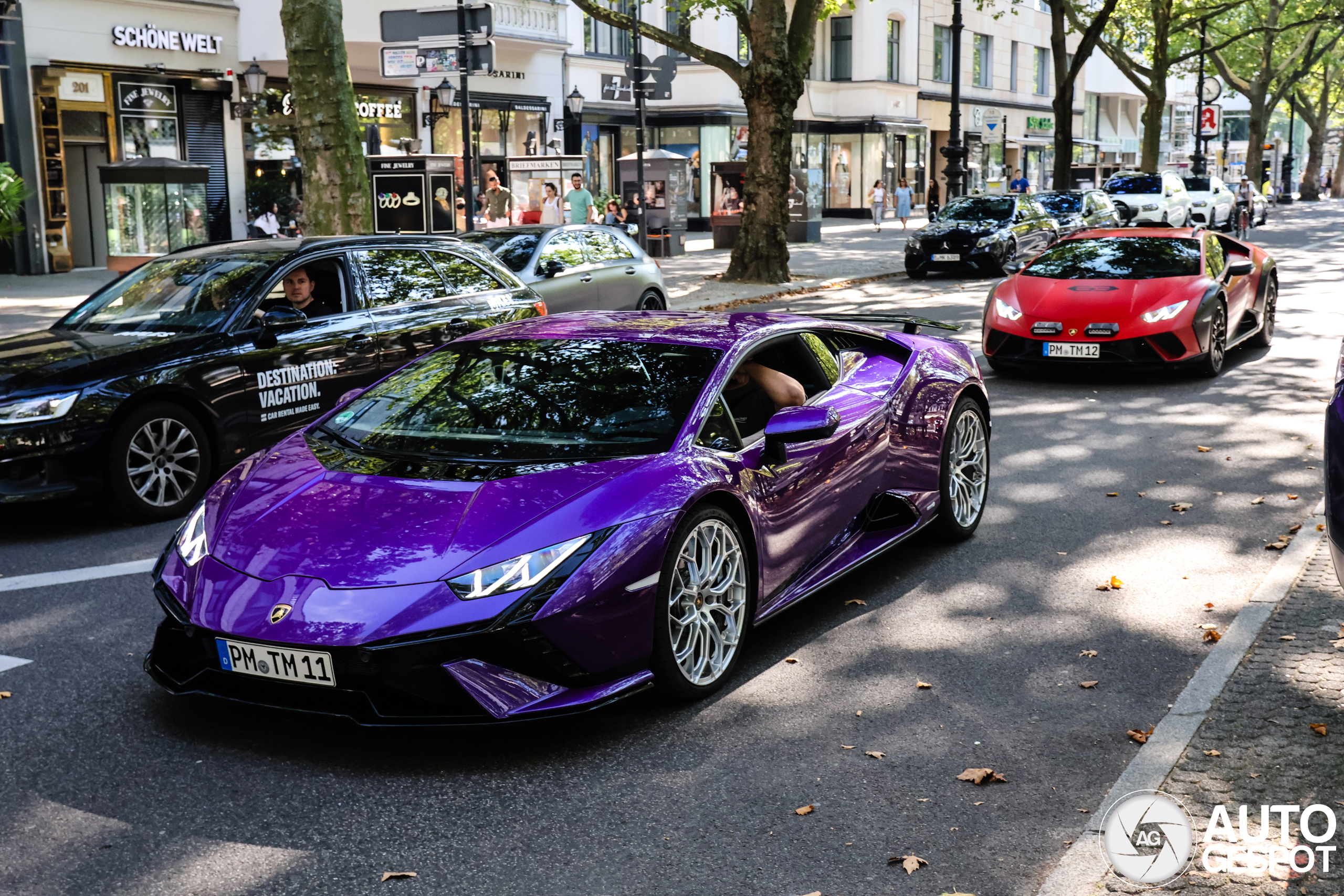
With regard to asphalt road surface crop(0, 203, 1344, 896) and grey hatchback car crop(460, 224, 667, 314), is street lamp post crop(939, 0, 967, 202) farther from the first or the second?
asphalt road surface crop(0, 203, 1344, 896)

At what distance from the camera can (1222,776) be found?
404cm

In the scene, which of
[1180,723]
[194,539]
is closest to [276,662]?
[194,539]

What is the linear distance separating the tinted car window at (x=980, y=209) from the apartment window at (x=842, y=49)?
81.6 feet

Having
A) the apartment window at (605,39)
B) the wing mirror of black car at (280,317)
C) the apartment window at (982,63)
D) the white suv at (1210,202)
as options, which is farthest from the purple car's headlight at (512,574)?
the apartment window at (982,63)

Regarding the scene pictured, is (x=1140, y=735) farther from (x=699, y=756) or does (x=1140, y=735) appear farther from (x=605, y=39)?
(x=605, y=39)

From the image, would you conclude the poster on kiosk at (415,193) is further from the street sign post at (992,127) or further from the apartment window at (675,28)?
the street sign post at (992,127)

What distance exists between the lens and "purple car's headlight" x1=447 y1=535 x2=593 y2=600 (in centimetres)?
417

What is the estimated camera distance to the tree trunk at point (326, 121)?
49.7ft

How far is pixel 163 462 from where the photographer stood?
774cm

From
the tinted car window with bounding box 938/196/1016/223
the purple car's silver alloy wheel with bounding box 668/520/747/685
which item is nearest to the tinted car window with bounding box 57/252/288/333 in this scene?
the purple car's silver alloy wheel with bounding box 668/520/747/685

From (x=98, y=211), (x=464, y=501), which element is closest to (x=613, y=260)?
(x=464, y=501)

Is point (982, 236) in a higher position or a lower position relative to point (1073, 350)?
higher

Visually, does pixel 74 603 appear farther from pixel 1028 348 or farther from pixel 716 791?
pixel 1028 348

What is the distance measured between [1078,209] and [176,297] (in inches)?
928
